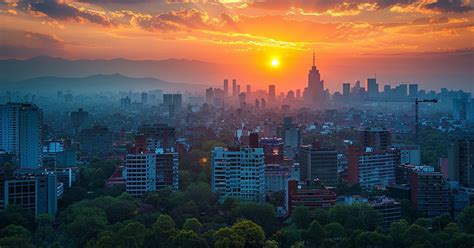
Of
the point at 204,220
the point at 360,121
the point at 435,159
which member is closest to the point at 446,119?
the point at 360,121

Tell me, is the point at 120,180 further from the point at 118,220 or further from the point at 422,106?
the point at 422,106

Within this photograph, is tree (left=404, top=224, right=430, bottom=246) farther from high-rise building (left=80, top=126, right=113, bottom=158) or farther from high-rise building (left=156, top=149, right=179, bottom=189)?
high-rise building (left=80, top=126, right=113, bottom=158)

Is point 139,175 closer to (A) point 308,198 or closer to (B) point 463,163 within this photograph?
(A) point 308,198

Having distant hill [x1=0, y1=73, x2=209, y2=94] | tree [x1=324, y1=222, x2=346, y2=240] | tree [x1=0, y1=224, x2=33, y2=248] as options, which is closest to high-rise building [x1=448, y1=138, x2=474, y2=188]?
tree [x1=324, y1=222, x2=346, y2=240]

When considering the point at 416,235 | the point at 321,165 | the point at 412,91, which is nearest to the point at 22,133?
the point at 321,165

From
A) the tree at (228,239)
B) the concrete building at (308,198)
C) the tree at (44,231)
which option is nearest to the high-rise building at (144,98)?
the concrete building at (308,198)
